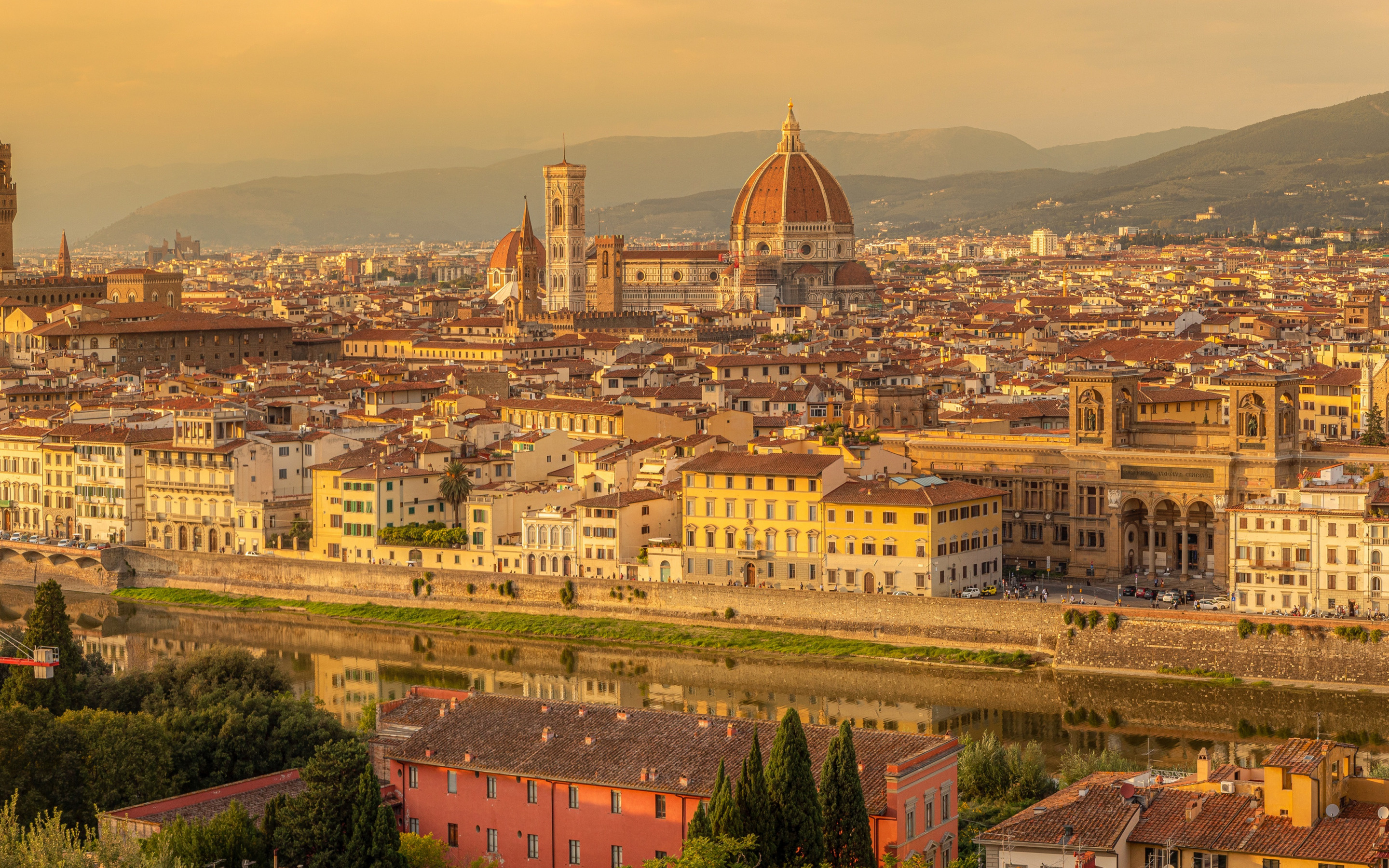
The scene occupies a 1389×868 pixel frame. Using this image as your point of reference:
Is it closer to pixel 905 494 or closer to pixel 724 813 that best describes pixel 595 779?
pixel 724 813

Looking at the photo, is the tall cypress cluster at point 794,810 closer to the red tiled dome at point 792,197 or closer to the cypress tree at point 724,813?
the cypress tree at point 724,813

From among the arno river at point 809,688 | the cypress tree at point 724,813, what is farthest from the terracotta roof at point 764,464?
the cypress tree at point 724,813

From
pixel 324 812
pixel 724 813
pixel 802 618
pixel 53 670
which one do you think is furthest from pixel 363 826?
pixel 802 618

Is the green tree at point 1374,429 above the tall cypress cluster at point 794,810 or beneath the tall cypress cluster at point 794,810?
above

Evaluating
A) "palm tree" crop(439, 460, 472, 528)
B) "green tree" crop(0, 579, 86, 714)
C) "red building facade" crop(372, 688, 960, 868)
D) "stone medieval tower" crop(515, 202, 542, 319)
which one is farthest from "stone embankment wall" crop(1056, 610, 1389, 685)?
"stone medieval tower" crop(515, 202, 542, 319)

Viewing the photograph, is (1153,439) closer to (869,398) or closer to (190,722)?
(869,398)

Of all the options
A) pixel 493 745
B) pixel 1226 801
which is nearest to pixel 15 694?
pixel 493 745
